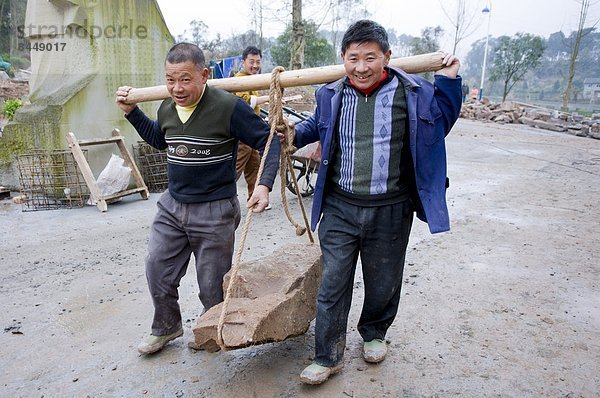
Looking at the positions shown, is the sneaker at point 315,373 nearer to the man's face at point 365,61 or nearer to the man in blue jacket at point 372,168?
the man in blue jacket at point 372,168

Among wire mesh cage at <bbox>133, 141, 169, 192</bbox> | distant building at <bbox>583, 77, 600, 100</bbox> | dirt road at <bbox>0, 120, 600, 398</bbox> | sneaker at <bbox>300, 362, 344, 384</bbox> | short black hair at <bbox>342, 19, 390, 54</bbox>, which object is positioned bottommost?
dirt road at <bbox>0, 120, 600, 398</bbox>

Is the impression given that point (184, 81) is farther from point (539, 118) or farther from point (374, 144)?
point (539, 118)

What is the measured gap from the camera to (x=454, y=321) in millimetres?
3096

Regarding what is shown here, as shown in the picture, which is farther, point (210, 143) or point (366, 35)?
point (210, 143)

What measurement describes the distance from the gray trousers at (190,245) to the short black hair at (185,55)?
717 millimetres

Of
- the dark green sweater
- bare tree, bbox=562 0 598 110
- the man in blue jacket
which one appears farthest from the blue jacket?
bare tree, bbox=562 0 598 110

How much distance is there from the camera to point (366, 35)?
6.95ft

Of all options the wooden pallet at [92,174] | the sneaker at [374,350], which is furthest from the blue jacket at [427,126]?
the wooden pallet at [92,174]

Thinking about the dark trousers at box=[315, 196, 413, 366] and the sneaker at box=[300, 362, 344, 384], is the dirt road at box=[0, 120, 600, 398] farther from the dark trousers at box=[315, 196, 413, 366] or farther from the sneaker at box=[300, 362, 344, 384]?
the dark trousers at box=[315, 196, 413, 366]

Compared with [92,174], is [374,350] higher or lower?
lower

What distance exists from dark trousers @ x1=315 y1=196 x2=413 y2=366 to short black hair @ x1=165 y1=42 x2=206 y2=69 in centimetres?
94

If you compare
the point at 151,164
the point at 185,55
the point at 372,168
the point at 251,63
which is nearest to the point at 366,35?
the point at 372,168

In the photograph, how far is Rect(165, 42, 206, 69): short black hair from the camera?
233cm

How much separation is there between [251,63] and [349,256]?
348 cm
